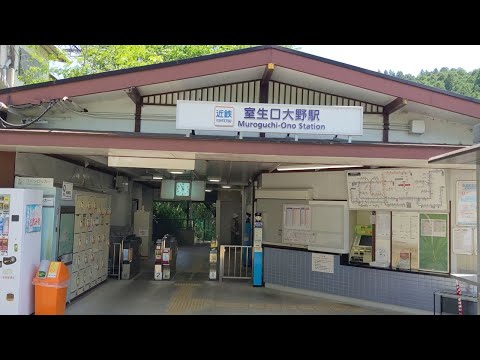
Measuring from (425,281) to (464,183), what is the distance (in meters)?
2.08

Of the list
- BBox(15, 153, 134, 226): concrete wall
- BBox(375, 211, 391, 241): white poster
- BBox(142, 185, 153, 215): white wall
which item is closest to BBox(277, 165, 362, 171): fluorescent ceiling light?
BBox(375, 211, 391, 241): white poster

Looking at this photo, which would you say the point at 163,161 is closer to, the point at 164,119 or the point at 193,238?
the point at 164,119

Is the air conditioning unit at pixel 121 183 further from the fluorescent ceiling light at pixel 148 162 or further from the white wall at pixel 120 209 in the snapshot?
the fluorescent ceiling light at pixel 148 162

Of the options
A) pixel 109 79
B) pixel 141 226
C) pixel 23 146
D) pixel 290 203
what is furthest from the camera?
pixel 141 226

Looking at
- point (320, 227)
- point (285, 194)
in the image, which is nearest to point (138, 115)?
point (285, 194)

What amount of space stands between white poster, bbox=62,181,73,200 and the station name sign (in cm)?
283

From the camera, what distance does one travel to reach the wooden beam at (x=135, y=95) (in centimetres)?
795

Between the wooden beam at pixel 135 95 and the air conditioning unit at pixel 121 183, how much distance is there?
5.94 m

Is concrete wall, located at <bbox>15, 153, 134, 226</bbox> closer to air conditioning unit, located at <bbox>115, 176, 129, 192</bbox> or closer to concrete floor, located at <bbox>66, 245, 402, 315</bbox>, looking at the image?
air conditioning unit, located at <bbox>115, 176, 129, 192</bbox>

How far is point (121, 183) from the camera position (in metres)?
14.2

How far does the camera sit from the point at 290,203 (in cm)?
1102

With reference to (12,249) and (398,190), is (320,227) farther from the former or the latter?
(12,249)

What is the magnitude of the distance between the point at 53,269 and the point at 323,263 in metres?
5.83

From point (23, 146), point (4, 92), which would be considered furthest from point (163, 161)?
point (4, 92)
